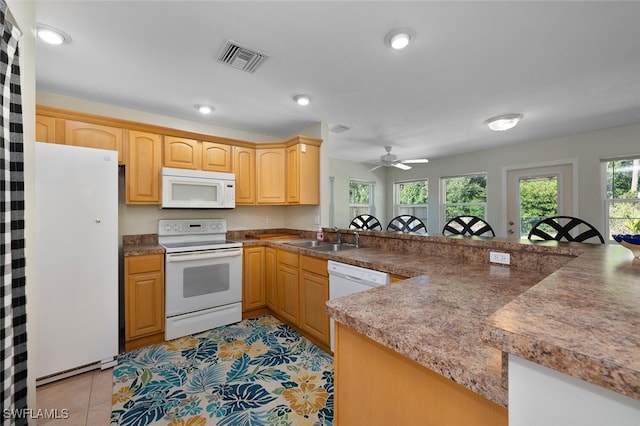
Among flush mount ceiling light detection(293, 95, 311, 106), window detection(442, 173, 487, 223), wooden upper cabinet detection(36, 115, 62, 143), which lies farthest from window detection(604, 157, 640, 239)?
wooden upper cabinet detection(36, 115, 62, 143)

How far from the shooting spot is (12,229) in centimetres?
115

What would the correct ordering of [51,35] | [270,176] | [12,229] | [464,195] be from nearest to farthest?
[12,229]
[51,35]
[270,176]
[464,195]

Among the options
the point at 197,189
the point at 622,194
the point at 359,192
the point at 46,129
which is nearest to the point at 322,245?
the point at 197,189

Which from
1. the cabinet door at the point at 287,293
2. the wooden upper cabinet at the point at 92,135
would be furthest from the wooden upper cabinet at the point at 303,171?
the wooden upper cabinet at the point at 92,135

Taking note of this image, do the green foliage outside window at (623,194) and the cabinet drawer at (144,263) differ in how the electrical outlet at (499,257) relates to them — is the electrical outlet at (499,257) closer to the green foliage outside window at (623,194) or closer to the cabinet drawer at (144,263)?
the cabinet drawer at (144,263)

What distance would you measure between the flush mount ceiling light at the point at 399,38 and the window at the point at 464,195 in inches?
158

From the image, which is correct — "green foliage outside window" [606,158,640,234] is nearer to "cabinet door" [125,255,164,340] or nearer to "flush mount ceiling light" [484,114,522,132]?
"flush mount ceiling light" [484,114,522,132]

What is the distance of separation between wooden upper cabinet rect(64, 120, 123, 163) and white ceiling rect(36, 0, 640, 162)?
0.34 metres

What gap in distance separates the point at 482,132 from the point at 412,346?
404cm

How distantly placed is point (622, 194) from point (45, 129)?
6.50 metres

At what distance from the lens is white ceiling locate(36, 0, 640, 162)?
5.05 feet

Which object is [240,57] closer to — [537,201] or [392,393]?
[392,393]

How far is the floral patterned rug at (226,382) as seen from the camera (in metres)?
1.64

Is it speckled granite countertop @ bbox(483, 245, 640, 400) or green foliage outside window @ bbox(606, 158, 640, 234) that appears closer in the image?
speckled granite countertop @ bbox(483, 245, 640, 400)
